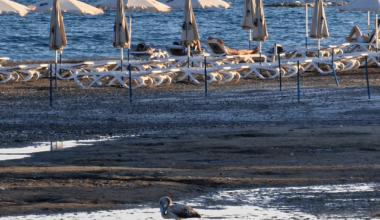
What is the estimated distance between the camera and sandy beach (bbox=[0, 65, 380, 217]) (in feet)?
20.5

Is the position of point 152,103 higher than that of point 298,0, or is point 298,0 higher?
point 152,103

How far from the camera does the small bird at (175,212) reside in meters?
4.98

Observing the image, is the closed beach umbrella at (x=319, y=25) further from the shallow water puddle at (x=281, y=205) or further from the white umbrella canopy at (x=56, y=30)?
the shallow water puddle at (x=281, y=205)

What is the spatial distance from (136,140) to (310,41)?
2979 centimetres

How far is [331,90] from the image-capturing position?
13469mm

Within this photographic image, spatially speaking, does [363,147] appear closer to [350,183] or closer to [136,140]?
[350,183]

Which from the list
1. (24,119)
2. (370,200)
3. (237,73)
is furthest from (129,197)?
(237,73)

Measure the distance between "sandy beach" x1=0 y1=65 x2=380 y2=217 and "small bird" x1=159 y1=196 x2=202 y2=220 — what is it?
2.29 feet

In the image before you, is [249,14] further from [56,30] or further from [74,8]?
[56,30]

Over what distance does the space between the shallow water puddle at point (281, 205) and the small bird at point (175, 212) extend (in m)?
0.29

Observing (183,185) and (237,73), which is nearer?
(183,185)

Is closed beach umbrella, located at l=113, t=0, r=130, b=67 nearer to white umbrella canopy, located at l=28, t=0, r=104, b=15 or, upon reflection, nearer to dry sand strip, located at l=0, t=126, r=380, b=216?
white umbrella canopy, located at l=28, t=0, r=104, b=15

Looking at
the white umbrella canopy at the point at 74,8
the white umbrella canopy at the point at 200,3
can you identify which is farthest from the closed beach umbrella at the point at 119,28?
the white umbrella canopy at the point at 200,3

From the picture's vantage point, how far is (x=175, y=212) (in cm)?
497
